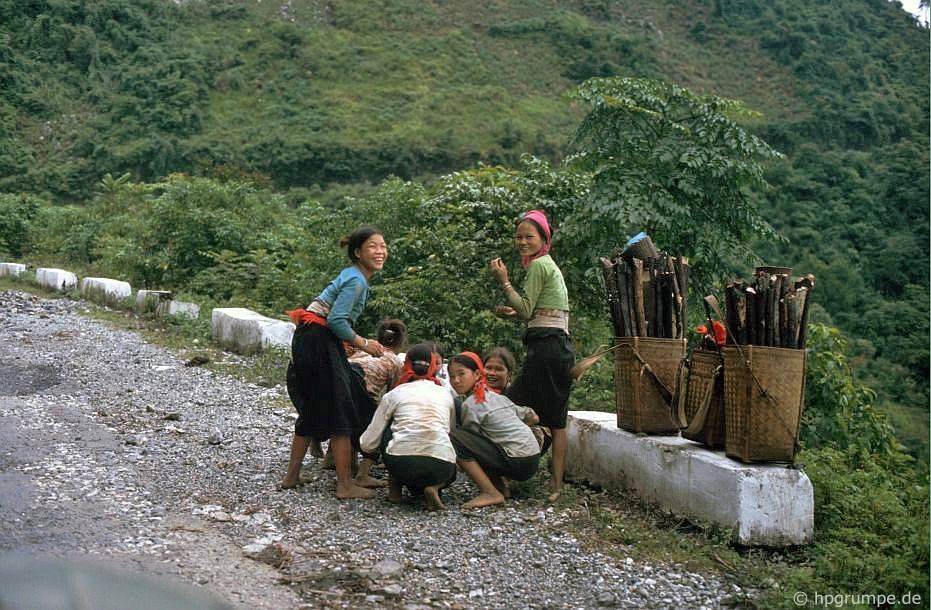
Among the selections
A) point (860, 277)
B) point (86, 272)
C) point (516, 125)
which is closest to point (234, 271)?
point (86, 272)

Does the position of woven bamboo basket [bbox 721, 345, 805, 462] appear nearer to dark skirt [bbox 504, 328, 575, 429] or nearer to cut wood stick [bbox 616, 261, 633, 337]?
cut wood stick [bbox 616, 261, 633, 337]

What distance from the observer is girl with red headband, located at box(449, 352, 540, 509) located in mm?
5523

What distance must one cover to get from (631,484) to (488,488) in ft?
2.90

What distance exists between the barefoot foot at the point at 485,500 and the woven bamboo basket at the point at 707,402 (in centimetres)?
119

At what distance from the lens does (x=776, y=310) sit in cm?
496

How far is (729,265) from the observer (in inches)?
353

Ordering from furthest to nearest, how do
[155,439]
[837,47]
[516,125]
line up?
[837,47]
[516,125]
[155,439]

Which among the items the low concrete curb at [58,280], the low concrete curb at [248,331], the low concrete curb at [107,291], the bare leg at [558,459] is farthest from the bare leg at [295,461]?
the low concrete curb at [58,280]

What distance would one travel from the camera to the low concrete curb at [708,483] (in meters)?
4.75

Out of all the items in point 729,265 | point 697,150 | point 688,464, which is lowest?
point 688,464

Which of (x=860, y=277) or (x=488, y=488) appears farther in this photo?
(x=860, y=277)

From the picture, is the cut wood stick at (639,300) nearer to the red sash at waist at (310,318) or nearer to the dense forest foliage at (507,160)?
the dense forest foliage at (507,160)

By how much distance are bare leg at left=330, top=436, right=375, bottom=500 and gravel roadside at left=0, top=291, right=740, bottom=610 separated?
0.37 ft

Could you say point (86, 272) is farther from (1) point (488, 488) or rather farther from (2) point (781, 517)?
(2) point (781, 517)
